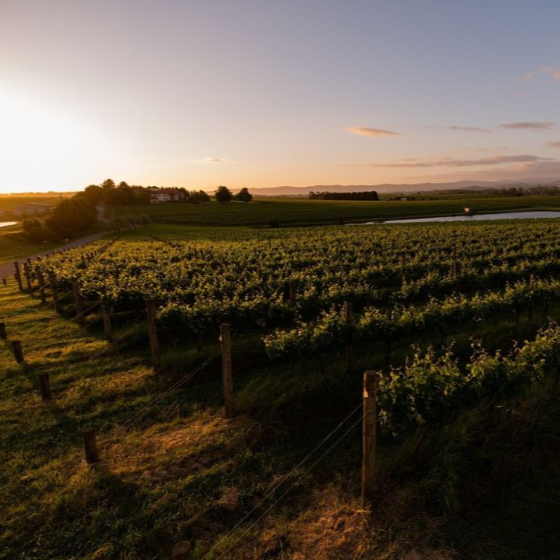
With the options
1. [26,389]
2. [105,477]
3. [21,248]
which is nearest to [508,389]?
[105,477]

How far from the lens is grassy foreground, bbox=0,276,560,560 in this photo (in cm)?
577

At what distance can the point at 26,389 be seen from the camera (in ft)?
36.9

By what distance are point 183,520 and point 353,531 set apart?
2794mm

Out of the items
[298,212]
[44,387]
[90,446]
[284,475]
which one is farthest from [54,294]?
[298,212]

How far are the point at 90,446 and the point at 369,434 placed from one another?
5.63 metres

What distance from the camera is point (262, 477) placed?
713cm

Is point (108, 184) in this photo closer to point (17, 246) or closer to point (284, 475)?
point (17, 246)

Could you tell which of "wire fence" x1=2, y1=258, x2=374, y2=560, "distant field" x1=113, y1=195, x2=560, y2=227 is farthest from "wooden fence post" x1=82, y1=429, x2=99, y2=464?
"distant field" x1=113, y1=195, x2=560, y2=227

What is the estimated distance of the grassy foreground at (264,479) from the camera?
577cm

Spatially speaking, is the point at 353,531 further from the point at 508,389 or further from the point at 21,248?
the point at 21,248

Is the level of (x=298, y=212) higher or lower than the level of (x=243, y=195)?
lower

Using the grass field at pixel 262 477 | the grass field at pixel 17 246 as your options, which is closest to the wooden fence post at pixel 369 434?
the grass field at pixel 262 477

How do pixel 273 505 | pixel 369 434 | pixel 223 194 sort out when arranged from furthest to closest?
pixel 223 194 → pixel 273 505 → pixel 369 434

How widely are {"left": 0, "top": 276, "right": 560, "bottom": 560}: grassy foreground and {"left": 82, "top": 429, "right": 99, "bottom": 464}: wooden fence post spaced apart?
21cm
